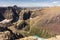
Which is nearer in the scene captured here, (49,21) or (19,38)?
(49,21)

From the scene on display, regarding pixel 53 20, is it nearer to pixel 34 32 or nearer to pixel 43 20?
pixel 43 20

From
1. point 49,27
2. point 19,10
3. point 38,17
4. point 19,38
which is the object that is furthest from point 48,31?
point 19,10

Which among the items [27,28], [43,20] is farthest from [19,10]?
[43,20]

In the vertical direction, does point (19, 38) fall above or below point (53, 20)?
below

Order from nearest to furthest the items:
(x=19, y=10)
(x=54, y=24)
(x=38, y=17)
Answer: (x=54, y=24) < (x=38, y=17) < (x=19, y=10)

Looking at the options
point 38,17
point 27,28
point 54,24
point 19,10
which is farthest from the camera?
point 19,10

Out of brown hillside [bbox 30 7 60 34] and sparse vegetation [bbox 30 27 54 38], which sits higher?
brown hillside [bbox 30 7 60 34]

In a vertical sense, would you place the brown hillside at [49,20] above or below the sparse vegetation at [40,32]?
above

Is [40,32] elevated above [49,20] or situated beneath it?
situated beneath

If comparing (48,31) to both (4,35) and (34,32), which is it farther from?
(4,35)

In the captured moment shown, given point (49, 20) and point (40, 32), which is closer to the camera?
point (49, 20)
